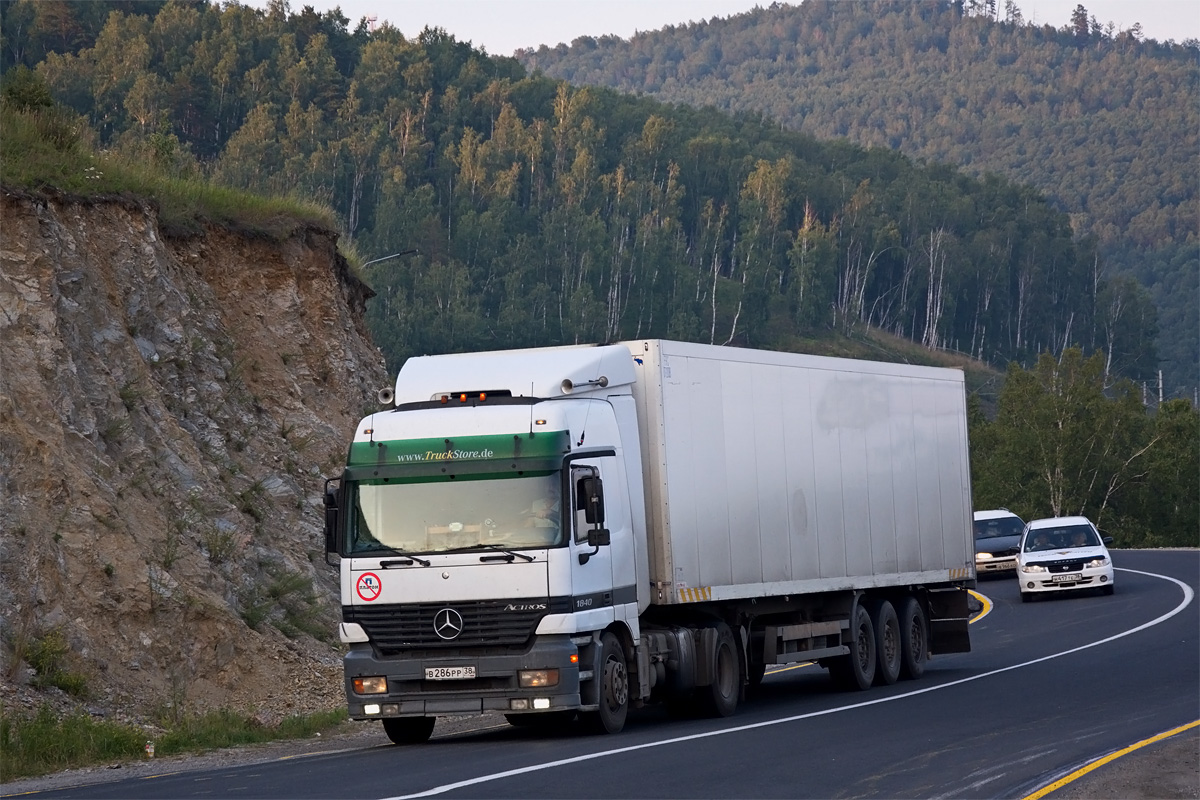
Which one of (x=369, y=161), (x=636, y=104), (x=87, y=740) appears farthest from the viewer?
(x=636, y=104)

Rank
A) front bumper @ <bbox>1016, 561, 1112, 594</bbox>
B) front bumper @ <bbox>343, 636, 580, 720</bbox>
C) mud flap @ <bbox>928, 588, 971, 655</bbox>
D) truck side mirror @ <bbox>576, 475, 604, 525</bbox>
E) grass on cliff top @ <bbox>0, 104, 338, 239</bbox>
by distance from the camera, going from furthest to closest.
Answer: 1. front bumper @ <bbox>1016, 561, 1112, 594</bbox>
2. grass on cliff top @ <bbox>0, 104, 338, 239</bbox>
3. mud flap @ <bbox>928, 588, 971, 655</bbox>
4. truck side mirror @ <bbox>576, 475, 604, 525</bbox>
5. front bumper @ <bbox>343, 636, 580, 720</bbox>

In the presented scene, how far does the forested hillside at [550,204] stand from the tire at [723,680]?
260 feet

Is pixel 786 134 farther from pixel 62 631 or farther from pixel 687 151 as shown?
pixel 62 631

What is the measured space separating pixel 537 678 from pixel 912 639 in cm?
845

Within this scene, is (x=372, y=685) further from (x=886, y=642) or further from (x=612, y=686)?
(x=886, y=642)

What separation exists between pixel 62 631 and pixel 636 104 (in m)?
146

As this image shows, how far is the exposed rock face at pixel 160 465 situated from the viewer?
18.8 meters

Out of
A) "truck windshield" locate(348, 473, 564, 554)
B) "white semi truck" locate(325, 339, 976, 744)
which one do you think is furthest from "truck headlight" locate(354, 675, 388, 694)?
"truck windshield" locate(348, 473, 564, 554)

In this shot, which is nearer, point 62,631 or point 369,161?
point 62,631

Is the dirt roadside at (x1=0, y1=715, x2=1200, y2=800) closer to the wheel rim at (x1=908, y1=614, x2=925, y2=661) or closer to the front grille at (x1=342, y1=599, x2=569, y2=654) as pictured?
the front grille at (x1=342, y1=599, x2=569, y2=654)

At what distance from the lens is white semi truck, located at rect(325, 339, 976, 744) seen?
14.4 meters

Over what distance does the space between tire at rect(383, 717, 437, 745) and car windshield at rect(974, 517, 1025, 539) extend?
3016cm

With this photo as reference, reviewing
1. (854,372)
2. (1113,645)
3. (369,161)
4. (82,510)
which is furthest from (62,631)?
(369,161)

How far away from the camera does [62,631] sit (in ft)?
59.3
